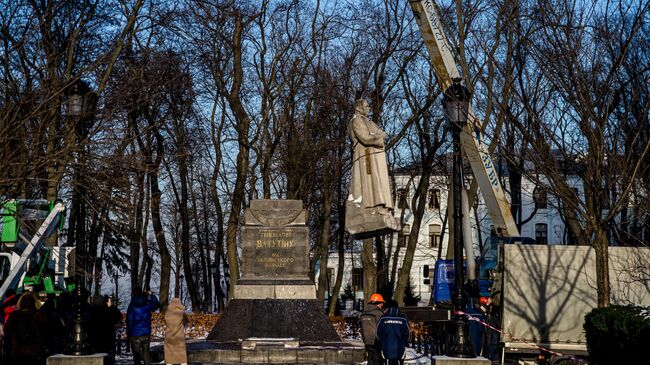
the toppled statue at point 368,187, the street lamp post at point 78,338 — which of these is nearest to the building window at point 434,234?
the toppled statue at point 368,187

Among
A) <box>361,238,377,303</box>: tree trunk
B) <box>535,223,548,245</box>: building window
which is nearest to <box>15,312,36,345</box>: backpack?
<box>361,238,377,303</box>: tree trunk

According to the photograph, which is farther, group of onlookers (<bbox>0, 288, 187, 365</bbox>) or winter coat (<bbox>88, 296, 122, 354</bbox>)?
winter coat (<bbox>88, 296, 122, 354</bbox>)

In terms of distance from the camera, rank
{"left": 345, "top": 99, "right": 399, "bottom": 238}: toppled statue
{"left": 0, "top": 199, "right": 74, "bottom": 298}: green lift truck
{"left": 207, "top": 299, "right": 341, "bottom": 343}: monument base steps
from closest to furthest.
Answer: {"left": 0, "top": 199, "right": 74, "bottom": 298}: green lift truck < {"left": 207, "top": 299, "right": 341, "bottom": 343}: monument base steps < {"left": 345, "top": 99, "right": 399, "bottom": 238}: toppled statue

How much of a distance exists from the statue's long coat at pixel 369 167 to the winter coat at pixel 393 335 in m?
7.35

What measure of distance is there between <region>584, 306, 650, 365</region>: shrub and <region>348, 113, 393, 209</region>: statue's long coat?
7.30m

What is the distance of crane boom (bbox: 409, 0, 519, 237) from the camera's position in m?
25.7

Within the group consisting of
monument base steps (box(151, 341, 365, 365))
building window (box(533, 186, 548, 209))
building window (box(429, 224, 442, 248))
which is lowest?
monument base steps (box(151, 341, 365, 365))

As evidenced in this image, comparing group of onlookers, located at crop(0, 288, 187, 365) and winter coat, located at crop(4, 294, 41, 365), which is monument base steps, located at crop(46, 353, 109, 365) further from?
winter coat, located at crop(4, 294, 41, 365)

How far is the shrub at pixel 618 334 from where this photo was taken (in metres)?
12.4

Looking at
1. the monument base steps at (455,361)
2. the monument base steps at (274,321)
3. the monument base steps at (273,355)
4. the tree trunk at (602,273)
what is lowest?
the monument base steps at (273,355)

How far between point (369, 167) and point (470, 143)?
4225mm

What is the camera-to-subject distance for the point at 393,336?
15.0 metres

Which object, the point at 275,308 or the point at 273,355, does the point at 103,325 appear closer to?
the point at 273,355

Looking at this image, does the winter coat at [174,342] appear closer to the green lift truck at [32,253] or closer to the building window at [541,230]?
the green lift truck at [32,253]
